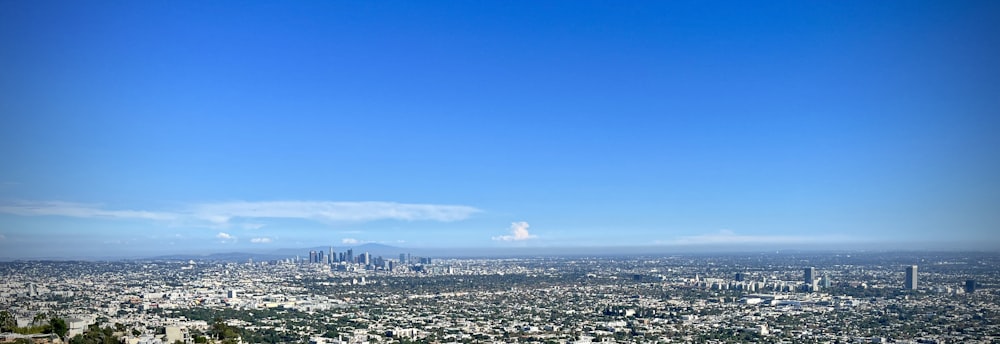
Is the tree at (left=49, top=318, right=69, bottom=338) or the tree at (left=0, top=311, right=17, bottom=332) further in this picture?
→ the tree at (left=0, top=311, right=17, bottom=332)

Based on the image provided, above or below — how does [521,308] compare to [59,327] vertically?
below

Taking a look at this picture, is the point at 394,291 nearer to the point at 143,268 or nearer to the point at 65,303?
the point at 65,303

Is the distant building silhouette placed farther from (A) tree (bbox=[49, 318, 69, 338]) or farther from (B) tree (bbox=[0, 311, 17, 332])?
(B) tree (bbox=[0, 311, 17, 332])

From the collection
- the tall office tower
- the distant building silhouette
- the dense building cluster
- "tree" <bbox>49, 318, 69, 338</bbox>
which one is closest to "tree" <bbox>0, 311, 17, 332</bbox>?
the dense building cluster

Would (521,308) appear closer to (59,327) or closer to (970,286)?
(970,286)

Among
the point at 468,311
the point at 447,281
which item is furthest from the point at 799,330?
the point at 447,281

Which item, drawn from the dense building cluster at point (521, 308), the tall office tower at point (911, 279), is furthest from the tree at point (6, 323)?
the tall office tower at point (911, 279)

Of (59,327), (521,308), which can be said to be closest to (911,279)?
(521,308)
